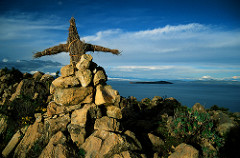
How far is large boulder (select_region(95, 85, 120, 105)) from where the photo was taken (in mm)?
7498

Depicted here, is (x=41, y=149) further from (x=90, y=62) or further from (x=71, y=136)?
(x=90, y=62)

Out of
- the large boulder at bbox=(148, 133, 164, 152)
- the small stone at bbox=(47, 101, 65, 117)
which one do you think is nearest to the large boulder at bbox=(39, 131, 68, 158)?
the small stone at bbox=(47, 101, 65, 117)

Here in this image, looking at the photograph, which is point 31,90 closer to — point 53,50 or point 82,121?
point 53,50

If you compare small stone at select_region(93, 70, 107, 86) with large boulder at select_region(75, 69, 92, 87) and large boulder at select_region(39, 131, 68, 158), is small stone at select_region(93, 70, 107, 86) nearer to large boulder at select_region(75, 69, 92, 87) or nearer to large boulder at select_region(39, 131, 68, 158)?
large boulder at select_region(75, 69, 92, 87)

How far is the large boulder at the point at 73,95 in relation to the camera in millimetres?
7457

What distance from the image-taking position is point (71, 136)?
680 centimetres

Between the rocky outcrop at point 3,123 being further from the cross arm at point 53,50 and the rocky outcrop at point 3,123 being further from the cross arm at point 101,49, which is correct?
the cross arm at point 101,49

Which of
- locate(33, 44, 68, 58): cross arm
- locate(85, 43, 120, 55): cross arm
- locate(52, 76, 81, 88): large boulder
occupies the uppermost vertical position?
locate(85, 43, 120, 55): cross arm

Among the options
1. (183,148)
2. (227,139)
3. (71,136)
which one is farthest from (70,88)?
(227,139)

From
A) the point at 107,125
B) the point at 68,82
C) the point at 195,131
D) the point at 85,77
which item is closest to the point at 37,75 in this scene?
the point at 68,82

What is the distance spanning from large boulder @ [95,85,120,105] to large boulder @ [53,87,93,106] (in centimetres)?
37

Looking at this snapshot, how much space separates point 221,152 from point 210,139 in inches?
31.9

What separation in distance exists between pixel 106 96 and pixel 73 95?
5.06ft

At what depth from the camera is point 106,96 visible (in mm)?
7570
